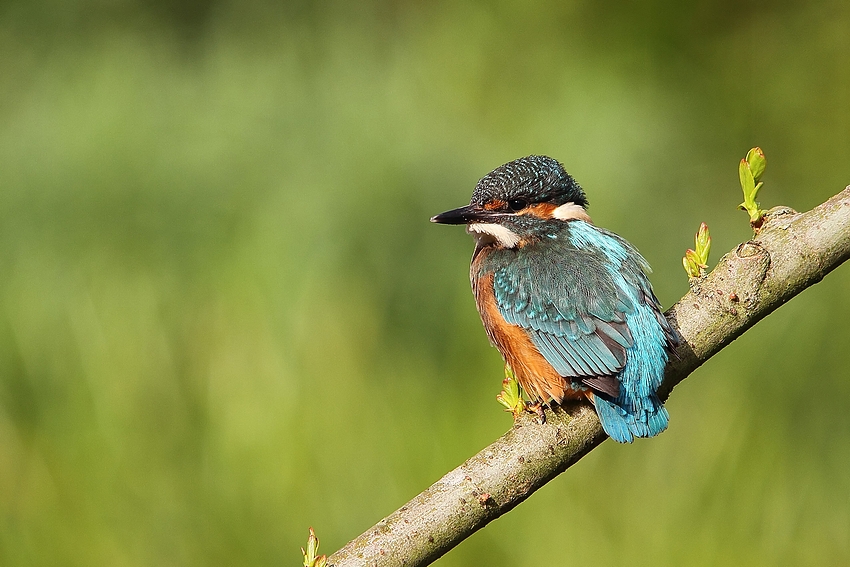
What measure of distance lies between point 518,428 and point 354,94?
10.2ft

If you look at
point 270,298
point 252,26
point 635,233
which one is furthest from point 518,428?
point 252,26

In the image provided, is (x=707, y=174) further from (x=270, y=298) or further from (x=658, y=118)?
(x=270, y=298)

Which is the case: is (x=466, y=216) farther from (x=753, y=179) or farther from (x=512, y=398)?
(x=753, y=179)

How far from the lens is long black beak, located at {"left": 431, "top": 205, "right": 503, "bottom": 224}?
212 centimetres

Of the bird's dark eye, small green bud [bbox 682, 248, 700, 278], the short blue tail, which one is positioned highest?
the bird's dark eye

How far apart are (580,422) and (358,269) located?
6.15 ft

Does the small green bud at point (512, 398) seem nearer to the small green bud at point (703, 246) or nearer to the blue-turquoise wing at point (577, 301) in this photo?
the blue-turquoise wing at point (577, 301)

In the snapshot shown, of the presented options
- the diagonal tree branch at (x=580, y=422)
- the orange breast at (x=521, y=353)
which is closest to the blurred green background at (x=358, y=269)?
the orange breast at (x=521, y=353)

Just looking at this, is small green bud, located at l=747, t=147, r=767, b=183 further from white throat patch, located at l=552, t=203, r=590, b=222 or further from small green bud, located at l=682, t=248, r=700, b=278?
white throat patch, located at l=552, t=203, r=590, b=222

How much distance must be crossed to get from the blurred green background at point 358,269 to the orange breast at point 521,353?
1.15 metres

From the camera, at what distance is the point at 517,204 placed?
7.28 feet

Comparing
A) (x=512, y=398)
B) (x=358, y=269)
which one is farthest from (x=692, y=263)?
(x=358, y=269)

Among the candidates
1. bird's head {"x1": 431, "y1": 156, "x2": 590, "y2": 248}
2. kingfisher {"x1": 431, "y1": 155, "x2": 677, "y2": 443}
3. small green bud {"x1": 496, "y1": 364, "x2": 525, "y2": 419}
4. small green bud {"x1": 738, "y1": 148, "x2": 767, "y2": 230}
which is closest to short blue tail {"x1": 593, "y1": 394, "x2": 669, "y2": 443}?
kingfisher {"x1": 431, "y1": 155, "x2": 677, "y2": 443}

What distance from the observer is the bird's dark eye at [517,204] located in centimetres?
221
